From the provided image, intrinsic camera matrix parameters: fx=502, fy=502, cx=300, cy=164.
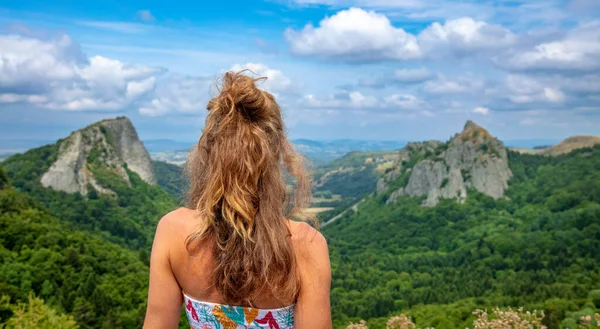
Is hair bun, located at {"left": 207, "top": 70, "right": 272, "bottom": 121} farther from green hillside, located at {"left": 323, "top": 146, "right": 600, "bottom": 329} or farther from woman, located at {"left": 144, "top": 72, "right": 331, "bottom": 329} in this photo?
green hillside, located at {"left": 323, "top": 146, "right": 600, "bottom": 329}

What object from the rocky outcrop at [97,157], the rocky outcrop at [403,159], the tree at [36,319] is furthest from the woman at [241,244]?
the rocky outcrop at [403,159]

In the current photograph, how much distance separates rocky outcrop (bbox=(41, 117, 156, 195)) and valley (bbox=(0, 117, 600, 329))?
29cm

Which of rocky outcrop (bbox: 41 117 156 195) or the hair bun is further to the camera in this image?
rocky outcrop (bbox: 41 117 156 195)

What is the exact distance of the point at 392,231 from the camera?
13250 cm

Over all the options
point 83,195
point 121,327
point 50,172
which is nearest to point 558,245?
point 121,327

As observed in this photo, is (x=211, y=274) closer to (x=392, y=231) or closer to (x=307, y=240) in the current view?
(x=307, y=240)

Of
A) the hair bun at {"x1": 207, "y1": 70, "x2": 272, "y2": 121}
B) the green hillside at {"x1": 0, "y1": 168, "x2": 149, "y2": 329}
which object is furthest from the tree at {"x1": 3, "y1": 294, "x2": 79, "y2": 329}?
the hair bun at {"x1": 207, "y1": 70, "x2": 272, "y2": 121}

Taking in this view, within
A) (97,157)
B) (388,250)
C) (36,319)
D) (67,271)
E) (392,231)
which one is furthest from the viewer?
(392,231)

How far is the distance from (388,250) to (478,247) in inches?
812

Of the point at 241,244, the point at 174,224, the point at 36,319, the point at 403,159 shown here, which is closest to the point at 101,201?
the point at 36,319

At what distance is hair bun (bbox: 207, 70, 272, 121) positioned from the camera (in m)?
2.94

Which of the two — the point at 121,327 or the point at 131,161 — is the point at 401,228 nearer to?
the point at 131,161

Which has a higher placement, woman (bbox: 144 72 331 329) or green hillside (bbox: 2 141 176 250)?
woman (bbox: 144 72 331 329)

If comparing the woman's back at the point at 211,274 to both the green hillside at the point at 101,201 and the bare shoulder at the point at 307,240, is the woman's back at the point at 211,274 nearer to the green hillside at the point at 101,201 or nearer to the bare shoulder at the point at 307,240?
the bare shoulder at the point at 307,240
